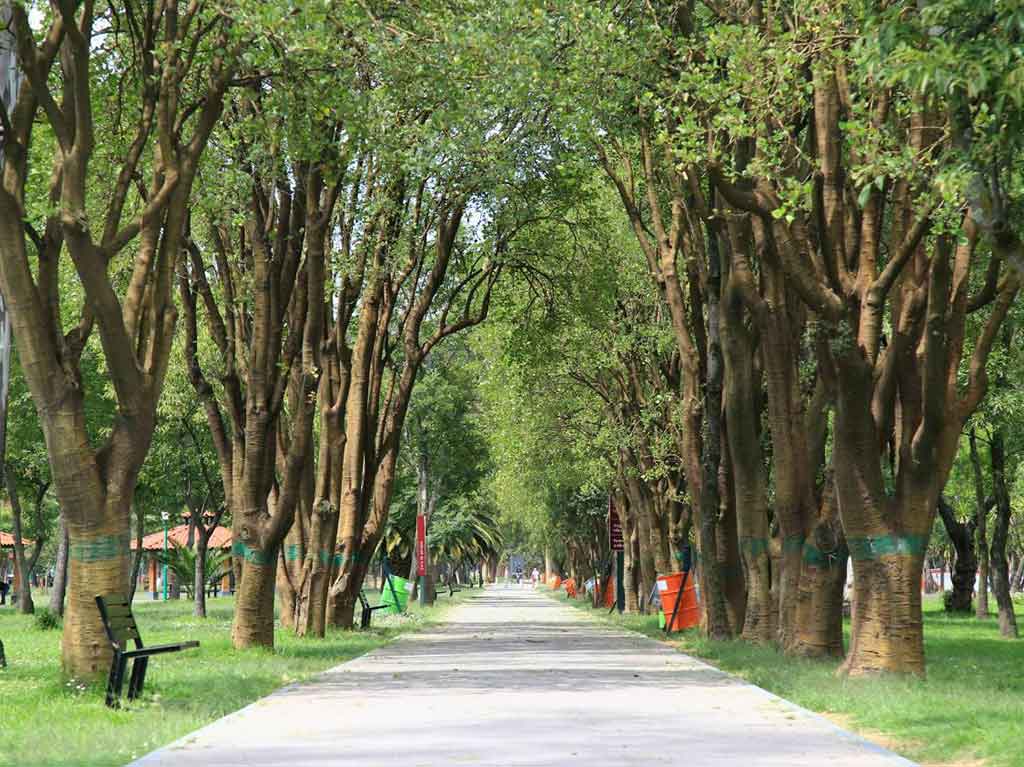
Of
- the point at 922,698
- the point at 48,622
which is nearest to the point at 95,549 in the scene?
the point at 922,698

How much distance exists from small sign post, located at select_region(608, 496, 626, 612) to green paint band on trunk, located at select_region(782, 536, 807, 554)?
73.8ft

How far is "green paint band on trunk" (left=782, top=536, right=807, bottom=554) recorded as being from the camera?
19469 millimetres

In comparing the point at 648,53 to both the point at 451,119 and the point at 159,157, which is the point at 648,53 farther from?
the point at 159,157

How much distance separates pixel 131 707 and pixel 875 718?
590cm

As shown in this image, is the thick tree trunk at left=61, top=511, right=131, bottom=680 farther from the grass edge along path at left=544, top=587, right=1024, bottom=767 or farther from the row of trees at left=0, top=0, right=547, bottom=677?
the grass edge along path at left=544, top=587, right=1024, bottom=767

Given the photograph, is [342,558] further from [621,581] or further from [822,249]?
[621,581]

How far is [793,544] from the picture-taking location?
19.6 m

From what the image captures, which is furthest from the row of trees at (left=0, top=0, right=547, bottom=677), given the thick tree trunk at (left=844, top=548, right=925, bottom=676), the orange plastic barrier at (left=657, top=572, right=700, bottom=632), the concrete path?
the thick tree trunk at (left=844, top=548, right=925, bottom=676)

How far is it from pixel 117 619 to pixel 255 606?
8.19 m

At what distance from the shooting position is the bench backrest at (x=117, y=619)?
1294cm

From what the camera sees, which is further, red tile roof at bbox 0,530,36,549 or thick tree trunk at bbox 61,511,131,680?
red tile roof at bbox 0,530,36,549

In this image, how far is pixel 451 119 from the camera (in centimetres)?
1608

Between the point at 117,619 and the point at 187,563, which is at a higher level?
the point at 187,563

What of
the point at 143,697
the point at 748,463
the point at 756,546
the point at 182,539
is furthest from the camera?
the point at 182,539
